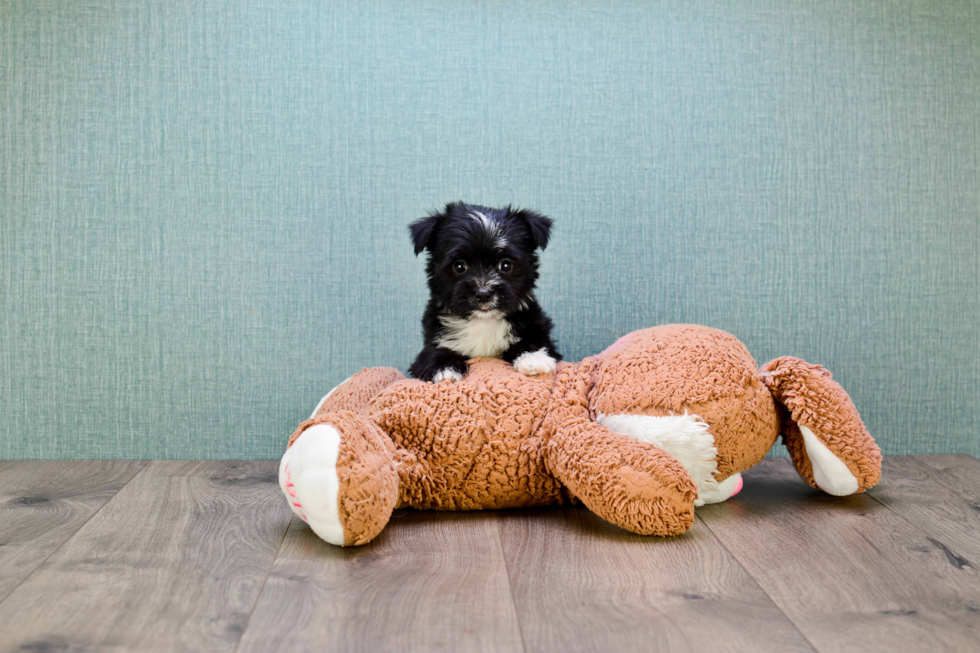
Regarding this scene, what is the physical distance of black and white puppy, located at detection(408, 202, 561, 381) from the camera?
1839 millimetres

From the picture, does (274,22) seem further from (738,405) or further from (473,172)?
(738,405)

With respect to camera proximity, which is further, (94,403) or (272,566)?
(94,403)

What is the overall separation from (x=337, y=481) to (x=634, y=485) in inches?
23.3

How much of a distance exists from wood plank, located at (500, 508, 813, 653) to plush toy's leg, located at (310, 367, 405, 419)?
0.53 meters

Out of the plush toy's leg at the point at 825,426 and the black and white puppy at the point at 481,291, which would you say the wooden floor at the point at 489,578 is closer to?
the plush toy's leg at the point at 825,426

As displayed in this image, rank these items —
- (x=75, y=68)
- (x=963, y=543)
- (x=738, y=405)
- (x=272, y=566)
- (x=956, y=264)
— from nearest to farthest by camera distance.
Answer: (x=272, y=566), (x=963, y=543), (x=738, y=405), (x=75, y=68), (x=956, y=264)

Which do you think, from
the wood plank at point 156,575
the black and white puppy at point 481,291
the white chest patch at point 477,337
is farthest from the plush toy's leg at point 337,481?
the white chest patch at point 477,337

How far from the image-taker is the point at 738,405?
68.2 inches

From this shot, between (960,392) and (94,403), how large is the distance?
287 centimetres

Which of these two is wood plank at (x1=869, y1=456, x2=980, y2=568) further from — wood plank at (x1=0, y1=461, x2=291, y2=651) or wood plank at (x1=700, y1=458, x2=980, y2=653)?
wood plank at (x1=0, y1=461, x2=291, y2=651)

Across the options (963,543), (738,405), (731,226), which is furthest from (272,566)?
(731,226)

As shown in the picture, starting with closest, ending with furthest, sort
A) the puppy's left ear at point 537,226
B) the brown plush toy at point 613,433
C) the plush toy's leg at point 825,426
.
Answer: the brown plush toy at point 613,433 → the plush toy's leg at point 825,426 → the puppy's left ear at point 537,226

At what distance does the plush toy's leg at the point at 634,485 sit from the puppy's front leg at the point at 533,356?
30 centimetres

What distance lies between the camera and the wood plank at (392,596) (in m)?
1.12
